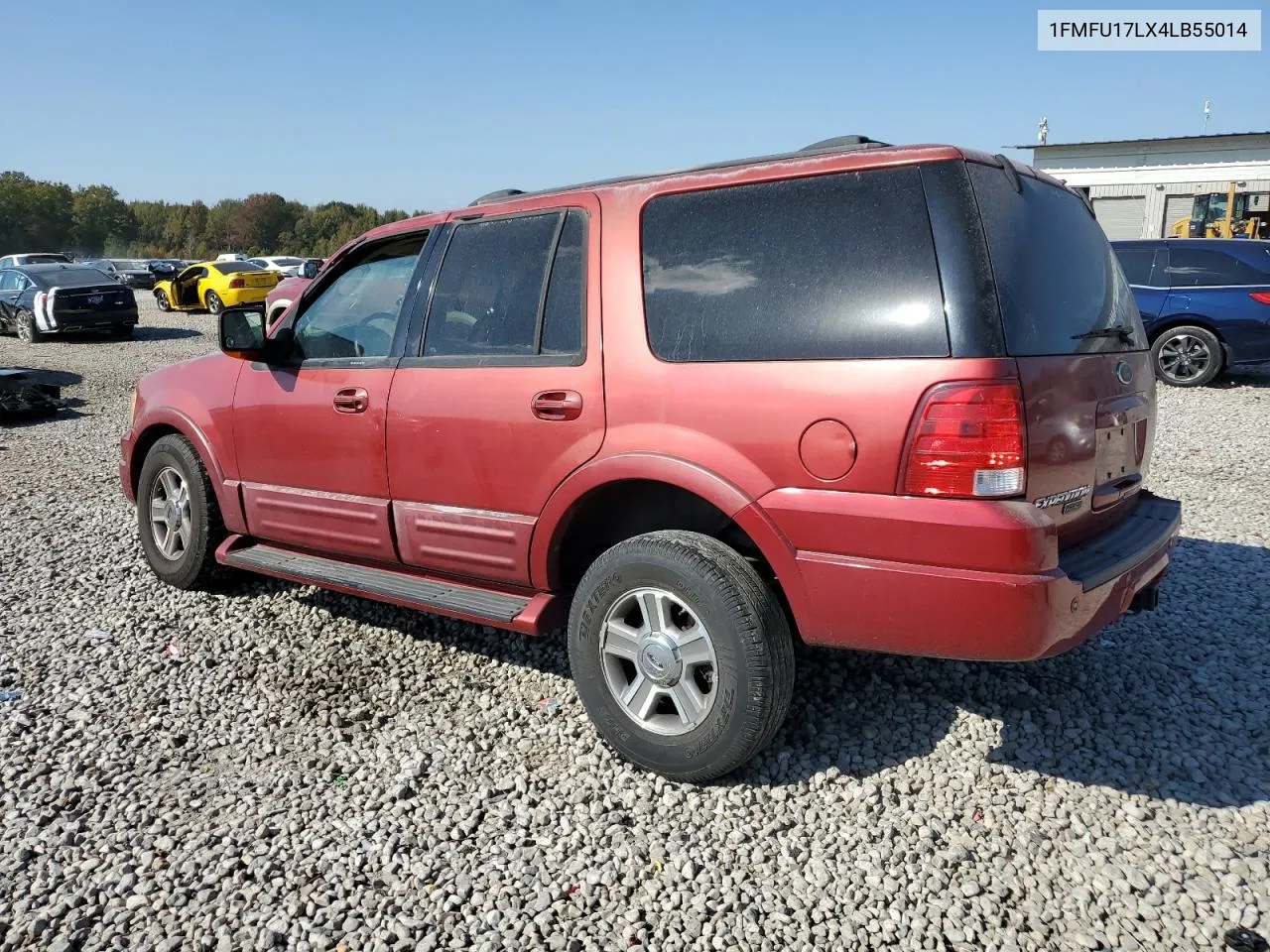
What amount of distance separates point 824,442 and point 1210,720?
2.04 metres

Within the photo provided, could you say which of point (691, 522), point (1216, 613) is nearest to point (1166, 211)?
point (1216, 613)

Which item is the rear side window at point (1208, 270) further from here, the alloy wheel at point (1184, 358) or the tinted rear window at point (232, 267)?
the tinted rear window at point (232, 267)

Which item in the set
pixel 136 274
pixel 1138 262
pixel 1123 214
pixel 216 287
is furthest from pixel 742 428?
pixel 136 274

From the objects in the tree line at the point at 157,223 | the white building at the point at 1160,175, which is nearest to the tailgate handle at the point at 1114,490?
the white building at the point at 1160,175

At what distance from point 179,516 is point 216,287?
2278cm

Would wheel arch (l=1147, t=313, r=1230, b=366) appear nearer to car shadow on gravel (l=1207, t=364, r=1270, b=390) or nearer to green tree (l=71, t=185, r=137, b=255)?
car shadow on gravel (l=1207, t=364, r=1270, b=390)

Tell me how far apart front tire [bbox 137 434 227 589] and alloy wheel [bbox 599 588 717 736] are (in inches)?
103

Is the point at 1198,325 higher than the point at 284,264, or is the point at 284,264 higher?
the point at 284,264

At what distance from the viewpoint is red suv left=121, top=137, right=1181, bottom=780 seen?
2.58m

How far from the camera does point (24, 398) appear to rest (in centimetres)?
1084

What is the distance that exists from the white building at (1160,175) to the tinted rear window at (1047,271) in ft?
103

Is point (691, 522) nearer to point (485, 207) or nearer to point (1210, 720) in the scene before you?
point (485, 207)

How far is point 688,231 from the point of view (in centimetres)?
313

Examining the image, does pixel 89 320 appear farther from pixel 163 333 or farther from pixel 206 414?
pixel 206 414
